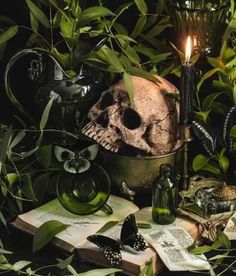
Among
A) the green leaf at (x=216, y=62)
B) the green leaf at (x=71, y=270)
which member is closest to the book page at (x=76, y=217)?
the green leaf at (x=71, y=270)

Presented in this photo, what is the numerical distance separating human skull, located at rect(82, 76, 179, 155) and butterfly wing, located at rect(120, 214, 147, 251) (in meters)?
0.19

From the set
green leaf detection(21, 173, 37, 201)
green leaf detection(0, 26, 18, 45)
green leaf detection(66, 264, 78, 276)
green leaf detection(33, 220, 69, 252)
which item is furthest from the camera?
green leaf detection(0, 26, 18, 45)

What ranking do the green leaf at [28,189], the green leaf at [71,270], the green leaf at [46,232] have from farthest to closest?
the green leaf at [28,189] < the green leaf at [46,232] < the green leaf at [71,270]

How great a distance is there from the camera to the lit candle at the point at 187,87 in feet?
5.21

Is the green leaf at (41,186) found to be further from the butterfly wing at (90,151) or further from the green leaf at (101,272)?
the green leaf at (101,272)

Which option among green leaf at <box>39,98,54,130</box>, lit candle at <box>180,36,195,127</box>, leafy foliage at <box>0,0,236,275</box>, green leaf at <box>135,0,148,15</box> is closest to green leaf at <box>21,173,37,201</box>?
leafy foliage at <box>0,0,236,275</box>

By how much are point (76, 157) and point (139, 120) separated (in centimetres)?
16

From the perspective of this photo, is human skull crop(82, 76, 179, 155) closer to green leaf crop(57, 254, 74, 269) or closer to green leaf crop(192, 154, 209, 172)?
green leaf crop(192, 154, 209, 172)

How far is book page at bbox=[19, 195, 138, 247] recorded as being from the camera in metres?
1.53

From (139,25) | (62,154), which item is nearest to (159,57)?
(139,25)

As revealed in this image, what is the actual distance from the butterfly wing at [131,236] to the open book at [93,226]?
0.01 m

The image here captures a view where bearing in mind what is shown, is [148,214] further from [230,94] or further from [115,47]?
[115,47]

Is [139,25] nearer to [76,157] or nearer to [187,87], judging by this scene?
[187,87]

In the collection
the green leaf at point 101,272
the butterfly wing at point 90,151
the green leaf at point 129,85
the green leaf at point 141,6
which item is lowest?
the green leaf at point 101,272
